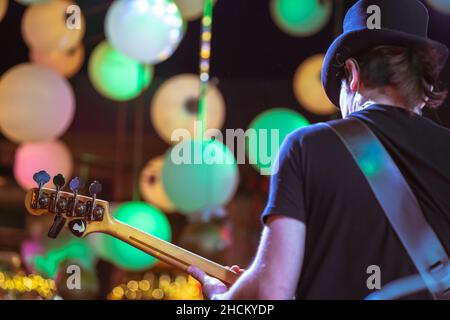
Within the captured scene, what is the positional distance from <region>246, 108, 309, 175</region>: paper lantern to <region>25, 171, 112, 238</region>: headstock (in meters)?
1.74

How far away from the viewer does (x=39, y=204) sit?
1880 millimetres

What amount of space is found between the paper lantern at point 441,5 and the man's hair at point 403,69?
1.86m

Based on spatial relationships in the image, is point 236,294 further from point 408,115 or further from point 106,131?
point 106,131

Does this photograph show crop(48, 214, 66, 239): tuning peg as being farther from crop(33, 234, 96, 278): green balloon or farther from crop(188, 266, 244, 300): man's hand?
crop(33, 234, 96, 278): green balloon

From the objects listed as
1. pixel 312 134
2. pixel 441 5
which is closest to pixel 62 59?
pixel 441 5

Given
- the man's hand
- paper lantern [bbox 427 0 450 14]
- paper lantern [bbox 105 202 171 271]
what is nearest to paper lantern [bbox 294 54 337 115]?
paper lantern [bbox 427 0 450 14]

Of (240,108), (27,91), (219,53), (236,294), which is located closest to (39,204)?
(236,294)

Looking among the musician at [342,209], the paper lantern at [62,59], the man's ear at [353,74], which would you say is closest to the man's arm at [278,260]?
the musician at [342,209]

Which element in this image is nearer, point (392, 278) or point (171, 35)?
point (392, 278)

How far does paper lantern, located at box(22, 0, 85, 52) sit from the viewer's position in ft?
12.0

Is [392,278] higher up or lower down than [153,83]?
lower down

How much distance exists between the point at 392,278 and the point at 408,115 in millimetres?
346

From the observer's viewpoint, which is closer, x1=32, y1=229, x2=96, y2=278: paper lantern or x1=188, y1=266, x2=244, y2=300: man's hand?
x1=188, y1=266, x2=244, y2=300: man's hand

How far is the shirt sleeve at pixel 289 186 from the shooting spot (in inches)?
55.1
